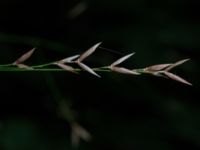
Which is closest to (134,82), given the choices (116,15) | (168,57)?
(168,57)

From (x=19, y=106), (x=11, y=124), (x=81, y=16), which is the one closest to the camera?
(x=11, y=124)

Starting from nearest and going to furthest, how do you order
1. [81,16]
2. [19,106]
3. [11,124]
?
[11,124] < [19,106] < [81,16]

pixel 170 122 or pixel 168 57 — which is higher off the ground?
pixel 168 57

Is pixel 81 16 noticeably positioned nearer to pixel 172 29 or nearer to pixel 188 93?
pixel 172 29

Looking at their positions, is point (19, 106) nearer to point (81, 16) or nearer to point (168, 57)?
point (81, 16)

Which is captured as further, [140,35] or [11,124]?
[140,35]

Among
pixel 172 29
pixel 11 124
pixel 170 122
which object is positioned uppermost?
pixel 172 29
